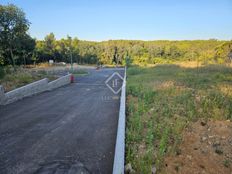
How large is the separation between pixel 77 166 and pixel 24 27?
99.5ft

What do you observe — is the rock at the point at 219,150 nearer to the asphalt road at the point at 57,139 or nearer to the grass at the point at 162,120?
the grass at the point at 162,120

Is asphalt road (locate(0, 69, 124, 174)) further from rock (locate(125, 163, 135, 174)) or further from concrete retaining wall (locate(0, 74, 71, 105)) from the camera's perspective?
concrete retaining wall (locate(0, 74, 71, 105))

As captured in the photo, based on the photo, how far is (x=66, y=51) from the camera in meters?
69.4

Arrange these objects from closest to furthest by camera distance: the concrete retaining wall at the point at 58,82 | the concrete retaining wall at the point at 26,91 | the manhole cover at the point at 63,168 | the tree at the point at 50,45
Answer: the manhole cover at the point at 63,168 < the concrete retaining wall at the point at 26,91 < the concrete retaining wall at the point at 58,82 < the tree at the point at 50,45

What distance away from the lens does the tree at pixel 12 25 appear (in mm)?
29656

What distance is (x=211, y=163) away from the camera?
465cm

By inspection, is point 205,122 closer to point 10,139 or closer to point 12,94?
point 10,139

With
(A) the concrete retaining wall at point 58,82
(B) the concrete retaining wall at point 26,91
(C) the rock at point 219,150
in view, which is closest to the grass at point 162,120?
(C) the rock at point 219,150

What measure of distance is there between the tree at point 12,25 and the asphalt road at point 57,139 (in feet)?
78.2

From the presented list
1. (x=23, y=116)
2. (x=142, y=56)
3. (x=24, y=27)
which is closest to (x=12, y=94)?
(x=23, y=116)

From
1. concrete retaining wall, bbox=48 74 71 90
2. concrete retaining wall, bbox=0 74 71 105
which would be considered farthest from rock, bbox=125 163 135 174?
concrete retaining wall, bbox=48 74 71 90

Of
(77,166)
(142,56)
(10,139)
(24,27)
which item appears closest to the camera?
(77,166)

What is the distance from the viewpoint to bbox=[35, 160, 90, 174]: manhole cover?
13.9 feet

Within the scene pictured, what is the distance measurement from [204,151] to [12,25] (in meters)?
31.4
